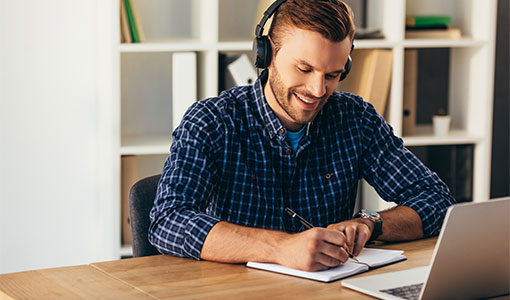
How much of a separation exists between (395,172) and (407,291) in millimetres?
699

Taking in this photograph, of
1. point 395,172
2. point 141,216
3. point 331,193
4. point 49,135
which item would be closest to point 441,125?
point 395,172

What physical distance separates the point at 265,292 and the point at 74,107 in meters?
1.85

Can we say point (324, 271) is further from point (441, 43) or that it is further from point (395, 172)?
point (441, 43)

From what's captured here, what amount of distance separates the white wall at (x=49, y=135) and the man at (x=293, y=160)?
1169 mm

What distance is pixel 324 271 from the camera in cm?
140

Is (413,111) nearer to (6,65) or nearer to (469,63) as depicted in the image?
(469,63)

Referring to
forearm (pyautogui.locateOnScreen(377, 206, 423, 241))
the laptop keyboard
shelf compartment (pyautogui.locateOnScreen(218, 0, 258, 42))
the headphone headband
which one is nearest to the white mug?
shelf compartment (pyautogui.locateOnScreen(218, 0, 258, 42))

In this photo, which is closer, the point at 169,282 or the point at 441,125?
the point at 169,282

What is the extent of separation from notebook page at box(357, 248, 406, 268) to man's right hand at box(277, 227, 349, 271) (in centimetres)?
7

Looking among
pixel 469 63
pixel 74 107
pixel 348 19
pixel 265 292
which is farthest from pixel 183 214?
pixel 469 63

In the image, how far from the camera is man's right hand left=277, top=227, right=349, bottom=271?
139 centimetres

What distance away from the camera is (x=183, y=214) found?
1.59 meters

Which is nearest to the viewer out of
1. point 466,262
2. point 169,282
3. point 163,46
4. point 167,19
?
point 466,262

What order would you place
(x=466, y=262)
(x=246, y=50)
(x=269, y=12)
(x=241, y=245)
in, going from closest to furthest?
1. (x=466, y=262)
2. (x=241, y=245)
3. (x=269, y=12)
4. (x=246, y=50)
